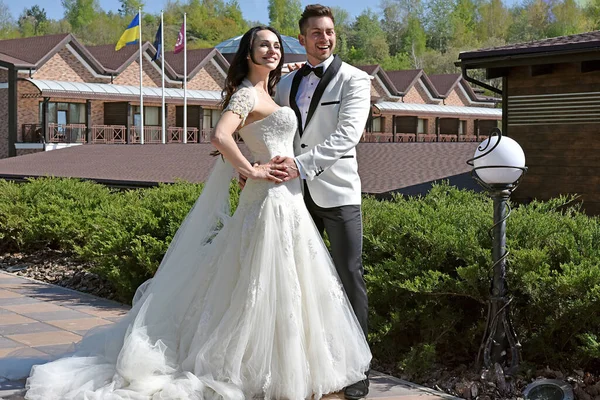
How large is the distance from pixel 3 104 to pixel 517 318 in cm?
3654

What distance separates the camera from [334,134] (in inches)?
175

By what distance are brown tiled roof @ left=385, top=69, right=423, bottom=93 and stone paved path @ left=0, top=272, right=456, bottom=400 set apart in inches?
1859

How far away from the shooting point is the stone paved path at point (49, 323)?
475cm

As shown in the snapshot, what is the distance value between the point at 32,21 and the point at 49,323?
131 meters

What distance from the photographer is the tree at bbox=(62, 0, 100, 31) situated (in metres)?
131

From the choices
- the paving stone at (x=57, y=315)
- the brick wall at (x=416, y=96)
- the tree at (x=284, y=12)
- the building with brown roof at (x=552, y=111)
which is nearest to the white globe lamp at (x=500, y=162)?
the paving stone at (x=57, y=315)

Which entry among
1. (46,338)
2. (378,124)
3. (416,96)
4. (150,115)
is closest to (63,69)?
(150,115)

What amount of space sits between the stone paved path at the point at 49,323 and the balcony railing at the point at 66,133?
98.4 feet

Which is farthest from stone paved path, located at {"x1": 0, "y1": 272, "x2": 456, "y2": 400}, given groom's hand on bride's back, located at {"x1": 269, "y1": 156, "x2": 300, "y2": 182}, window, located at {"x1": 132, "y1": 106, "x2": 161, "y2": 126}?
window, located at {"x1": 132, "y1": 106, "x2": 161, "y2": 126}

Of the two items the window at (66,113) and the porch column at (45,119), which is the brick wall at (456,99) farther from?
the porch column at (45,119)

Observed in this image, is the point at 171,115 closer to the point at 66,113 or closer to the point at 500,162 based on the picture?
the point at 66,113

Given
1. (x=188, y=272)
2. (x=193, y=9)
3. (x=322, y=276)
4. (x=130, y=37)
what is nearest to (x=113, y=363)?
(x=188, y=272)

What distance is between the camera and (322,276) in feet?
14.8

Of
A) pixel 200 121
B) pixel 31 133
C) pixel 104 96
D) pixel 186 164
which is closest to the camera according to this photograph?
pixel 186 164
